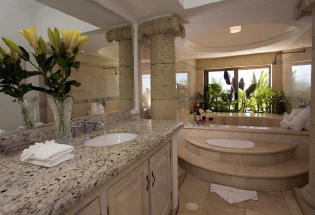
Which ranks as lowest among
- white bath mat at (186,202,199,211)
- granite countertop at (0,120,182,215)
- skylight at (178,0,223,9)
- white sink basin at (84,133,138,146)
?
white bath mat at (186,202,199,211)

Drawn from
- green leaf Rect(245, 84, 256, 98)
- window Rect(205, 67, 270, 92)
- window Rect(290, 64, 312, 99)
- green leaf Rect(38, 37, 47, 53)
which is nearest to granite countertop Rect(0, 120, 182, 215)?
green leaf Rect(38, 37, 47, 53)

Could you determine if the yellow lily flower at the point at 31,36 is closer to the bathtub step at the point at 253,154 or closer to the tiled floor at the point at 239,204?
the tiled floor at the point at 239,204

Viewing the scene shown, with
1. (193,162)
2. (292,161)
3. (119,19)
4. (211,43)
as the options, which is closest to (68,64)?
(119,19)

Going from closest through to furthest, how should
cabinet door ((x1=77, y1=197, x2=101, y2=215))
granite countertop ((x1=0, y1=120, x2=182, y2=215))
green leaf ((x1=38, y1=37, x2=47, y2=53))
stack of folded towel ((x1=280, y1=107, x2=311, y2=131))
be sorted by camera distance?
granite countertop ((x1=0, y1=120, x2=182, y2=215)), cabinet door ((x1=77, y1=197, x2=101, y2=215)), green leaf ((x1=38, y1=37, x2=47, y2=53)), stack of folded towel ((x1=280, y1=107, x2=311, y2=131))

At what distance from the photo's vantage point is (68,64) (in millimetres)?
1051

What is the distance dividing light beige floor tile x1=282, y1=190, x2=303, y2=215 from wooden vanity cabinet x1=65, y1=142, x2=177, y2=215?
4.31 feet

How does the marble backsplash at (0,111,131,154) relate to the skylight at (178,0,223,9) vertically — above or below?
below

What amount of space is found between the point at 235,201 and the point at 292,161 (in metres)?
1.21

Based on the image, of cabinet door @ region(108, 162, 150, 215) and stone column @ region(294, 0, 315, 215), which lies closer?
cabinet door @ region(108, 162, 150, 215)

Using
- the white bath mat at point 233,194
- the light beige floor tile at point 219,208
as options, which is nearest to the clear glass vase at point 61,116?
the light beige floor tile at point 219,208

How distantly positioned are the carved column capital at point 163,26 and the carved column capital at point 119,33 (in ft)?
0.50

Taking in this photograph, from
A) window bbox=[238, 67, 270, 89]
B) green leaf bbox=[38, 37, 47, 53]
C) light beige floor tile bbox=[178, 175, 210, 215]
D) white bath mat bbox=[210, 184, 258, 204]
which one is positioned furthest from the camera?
window bbox=[238, 67, 270, 89]

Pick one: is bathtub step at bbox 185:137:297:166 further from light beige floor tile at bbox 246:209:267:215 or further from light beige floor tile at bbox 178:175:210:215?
light beige floor tile at bbox 246:209:267:215

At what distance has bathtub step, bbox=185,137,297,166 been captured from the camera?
7.88 feet
